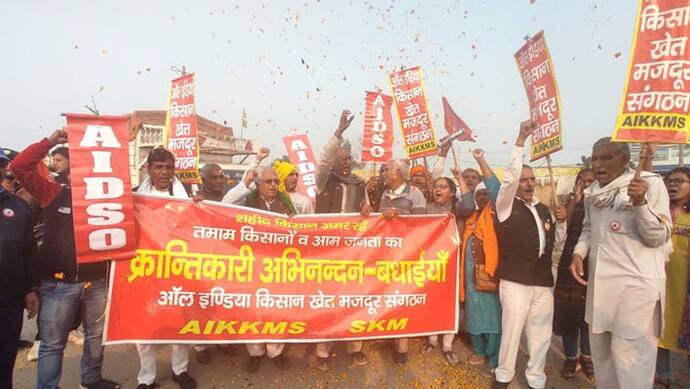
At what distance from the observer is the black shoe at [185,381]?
3734 millimetres

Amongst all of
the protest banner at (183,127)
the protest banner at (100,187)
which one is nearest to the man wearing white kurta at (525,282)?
the protest banner at (100,187)

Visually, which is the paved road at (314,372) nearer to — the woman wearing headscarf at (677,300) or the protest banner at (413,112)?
the woman wearing headscarf at (677,300)

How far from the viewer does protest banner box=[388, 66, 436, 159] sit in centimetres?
773

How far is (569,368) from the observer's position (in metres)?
4.16

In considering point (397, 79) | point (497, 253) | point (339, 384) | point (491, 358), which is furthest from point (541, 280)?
point (397, 79)

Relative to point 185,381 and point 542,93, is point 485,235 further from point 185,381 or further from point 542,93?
point 185,381

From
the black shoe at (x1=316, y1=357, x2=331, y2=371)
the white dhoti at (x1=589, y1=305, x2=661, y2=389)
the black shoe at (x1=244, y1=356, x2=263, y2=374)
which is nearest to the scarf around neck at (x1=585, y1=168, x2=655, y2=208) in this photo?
the white dhoti at (x1=589, y1=305, x2=661, y2=389)

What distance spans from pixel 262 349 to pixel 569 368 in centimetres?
309

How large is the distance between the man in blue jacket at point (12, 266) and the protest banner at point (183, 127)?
3886 millimetres

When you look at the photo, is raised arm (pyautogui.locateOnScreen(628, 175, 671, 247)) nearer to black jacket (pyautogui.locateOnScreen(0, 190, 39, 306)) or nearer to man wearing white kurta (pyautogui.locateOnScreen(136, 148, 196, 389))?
man wearing white kurta (pyautogui.locateOnScreen(136, 148, 196, 389))

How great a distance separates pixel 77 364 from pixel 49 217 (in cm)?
196

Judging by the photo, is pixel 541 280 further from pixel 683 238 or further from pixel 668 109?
pixel 668 109

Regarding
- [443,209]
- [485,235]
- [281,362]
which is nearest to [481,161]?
[485,235]

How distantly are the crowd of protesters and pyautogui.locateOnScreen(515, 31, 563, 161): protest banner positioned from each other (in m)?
1.06
